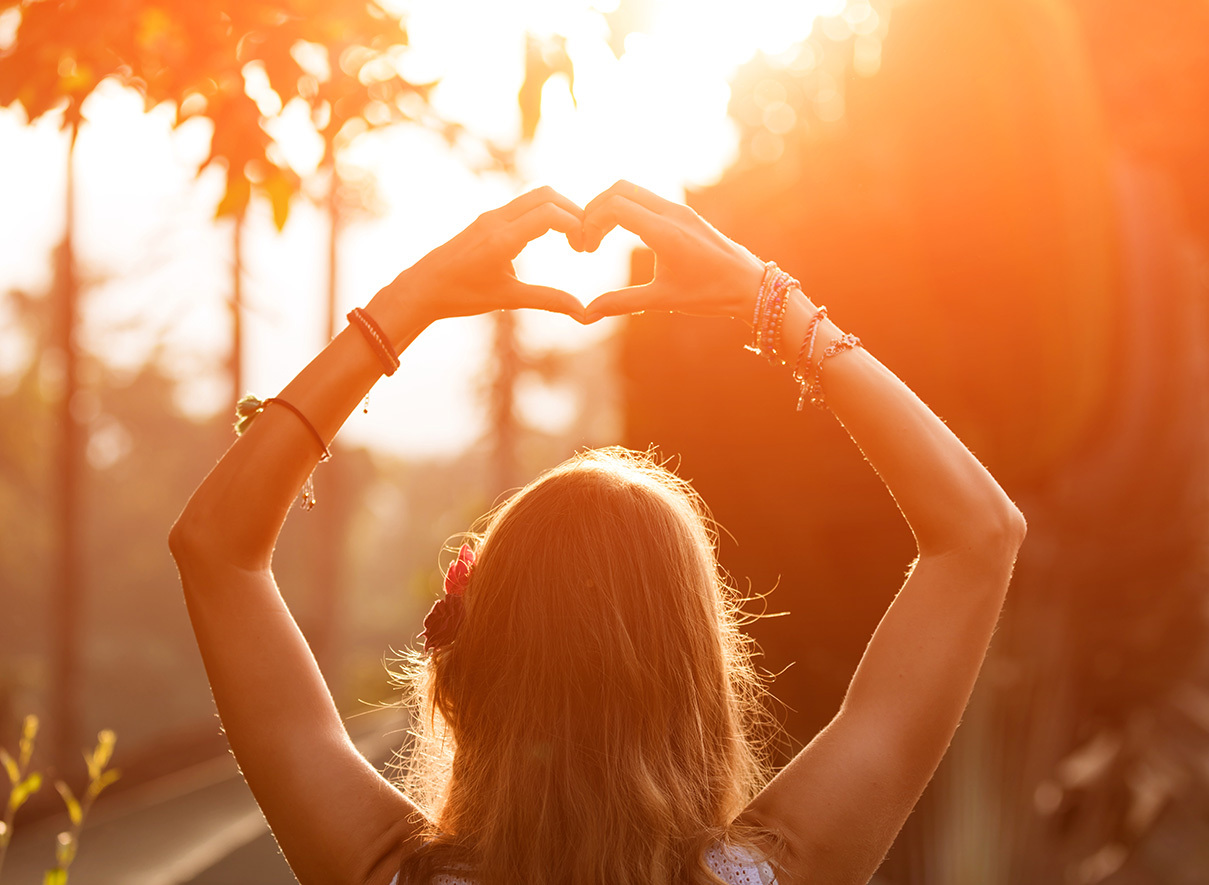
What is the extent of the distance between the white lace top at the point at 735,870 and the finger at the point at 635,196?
1.11 m

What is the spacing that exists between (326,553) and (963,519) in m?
20.0

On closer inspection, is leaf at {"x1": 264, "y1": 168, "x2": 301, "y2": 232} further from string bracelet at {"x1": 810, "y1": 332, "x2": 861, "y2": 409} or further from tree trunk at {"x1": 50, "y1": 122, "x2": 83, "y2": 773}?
tree trunk at {"x1": 50, "y1": 122, "x2": 83, "y2": 773}

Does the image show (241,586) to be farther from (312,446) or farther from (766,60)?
(766,60)

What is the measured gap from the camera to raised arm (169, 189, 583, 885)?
1600 millimetres

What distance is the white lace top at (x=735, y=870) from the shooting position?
1543 mm

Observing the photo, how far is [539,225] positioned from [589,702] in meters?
0.83

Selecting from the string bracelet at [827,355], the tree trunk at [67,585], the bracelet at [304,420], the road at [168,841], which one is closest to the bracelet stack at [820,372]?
the string bracelet at [827,355]

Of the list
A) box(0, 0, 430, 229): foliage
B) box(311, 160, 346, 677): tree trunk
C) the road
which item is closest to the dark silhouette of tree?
box(0, 0, 430, 229): foliage

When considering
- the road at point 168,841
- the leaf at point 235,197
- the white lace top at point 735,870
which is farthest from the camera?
the road at point 168,841

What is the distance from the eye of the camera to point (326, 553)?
20500 millimetres

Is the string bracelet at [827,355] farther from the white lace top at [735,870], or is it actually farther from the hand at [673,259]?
the white lace top at [735,870]

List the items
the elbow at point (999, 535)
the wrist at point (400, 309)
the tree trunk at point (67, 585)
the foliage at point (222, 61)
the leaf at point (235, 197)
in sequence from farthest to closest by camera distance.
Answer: the tree trunk at point (67, 585) < the leaf at point (235, 197) < the foliage at point (222, 61) < the wrist at point (400, 309) < the elbow at point (999, 535)

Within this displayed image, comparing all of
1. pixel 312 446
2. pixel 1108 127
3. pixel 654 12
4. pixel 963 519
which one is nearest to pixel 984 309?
pixel 1108 127

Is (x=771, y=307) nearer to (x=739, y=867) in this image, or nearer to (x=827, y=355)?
(x=827, y=355)
